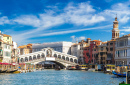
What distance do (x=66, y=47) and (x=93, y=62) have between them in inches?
715

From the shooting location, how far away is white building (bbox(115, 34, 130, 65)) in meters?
55.8

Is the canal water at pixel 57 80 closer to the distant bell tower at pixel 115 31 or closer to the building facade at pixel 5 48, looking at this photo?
the building facade at pixel 5 48

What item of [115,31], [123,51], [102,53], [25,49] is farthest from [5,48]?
[25,49]

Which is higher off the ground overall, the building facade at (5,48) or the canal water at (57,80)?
the building facade at (5,48)

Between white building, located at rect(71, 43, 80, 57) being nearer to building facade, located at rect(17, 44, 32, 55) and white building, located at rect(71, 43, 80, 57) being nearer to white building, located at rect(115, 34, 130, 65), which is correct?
building facade, located at rect(17, 44, 32, 55)

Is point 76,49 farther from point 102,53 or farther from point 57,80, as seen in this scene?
point 57,80

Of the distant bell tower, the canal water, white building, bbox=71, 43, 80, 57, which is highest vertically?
the distant bell tower

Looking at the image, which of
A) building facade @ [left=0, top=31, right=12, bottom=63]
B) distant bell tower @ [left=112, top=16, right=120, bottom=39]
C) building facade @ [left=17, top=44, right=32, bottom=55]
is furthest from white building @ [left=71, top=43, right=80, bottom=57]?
building facade @ [left=0, top=31, right=12, bottom=63]

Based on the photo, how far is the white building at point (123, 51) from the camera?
55.8 meters

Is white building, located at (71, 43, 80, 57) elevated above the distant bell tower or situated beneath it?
situated beneath

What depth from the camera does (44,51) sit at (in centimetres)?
8438

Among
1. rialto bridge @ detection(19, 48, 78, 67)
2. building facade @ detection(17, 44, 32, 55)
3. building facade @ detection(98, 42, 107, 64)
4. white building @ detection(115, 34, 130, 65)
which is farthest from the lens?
building facade @ detection(17, 44, 32, 55)

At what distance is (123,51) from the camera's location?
57500mm

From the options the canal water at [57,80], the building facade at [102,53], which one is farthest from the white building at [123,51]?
the building facade at [102,53]
